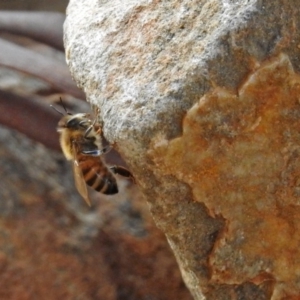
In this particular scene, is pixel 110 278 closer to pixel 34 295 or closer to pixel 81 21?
pixel 34 295

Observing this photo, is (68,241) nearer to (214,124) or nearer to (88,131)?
(88,131)

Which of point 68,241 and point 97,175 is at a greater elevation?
point 97,175

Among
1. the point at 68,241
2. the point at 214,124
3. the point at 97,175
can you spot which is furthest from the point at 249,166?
the point at 68,241

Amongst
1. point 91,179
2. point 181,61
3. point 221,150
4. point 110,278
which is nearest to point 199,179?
point 221,150

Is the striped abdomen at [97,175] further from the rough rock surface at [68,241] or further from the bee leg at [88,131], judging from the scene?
the rough rock surface at [68,241]

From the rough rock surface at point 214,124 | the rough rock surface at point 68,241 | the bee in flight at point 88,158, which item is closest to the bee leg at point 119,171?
the bee in flight at point 88,158

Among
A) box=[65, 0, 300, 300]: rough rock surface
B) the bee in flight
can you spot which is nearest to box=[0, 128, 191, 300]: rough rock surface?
the bee in flight

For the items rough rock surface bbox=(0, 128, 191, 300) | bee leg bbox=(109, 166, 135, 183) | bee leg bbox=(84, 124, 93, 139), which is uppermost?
bee leg bbox=(84, 124, 93, 139)

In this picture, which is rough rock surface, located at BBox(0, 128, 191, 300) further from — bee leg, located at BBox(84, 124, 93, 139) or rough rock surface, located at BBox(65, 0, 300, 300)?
rough rock surface, located at BBox(65, 0, 300, 300)
